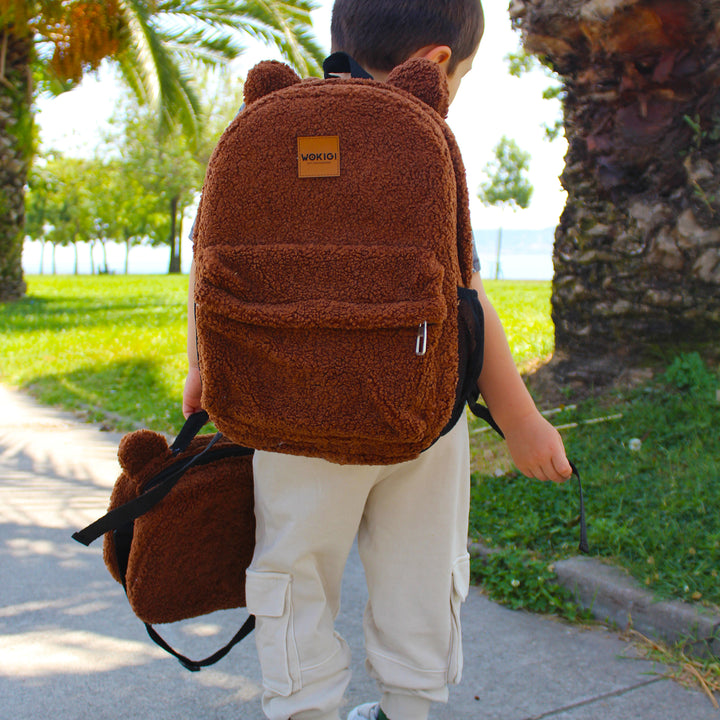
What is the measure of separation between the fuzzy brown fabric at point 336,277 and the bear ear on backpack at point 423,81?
0.10 feet

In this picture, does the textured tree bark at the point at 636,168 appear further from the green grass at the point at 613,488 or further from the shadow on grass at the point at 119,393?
the shadow on grass at the point at 119,393

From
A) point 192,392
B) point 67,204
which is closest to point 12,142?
point 192,392

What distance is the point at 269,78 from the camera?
1.42 metres

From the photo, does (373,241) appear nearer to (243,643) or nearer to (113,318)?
(243,643)

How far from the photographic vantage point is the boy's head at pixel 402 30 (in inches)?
61.2

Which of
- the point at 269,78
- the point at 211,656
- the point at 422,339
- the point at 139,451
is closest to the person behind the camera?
the point at 422,339

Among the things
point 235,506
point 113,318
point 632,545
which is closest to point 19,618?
point 235,506

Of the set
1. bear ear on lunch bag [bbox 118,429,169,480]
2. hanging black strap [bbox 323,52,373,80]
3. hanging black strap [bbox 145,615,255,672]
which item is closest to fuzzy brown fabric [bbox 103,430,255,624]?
bear ear on lunch bag [bbox 118,429,169,480]

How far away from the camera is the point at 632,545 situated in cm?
268

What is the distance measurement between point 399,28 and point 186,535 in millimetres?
1173

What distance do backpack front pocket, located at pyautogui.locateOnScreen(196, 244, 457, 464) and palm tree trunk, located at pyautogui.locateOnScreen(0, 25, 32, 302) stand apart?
1240 centimetres

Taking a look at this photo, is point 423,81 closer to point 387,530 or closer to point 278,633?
point 387,530

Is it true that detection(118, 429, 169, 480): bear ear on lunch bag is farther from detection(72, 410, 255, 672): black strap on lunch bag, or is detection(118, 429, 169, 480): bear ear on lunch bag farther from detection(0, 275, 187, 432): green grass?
detection(0, 275, 187, 432): green grass

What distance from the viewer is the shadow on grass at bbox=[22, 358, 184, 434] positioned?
5.11 meters
